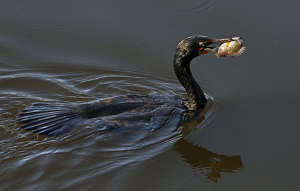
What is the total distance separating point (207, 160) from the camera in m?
4.35

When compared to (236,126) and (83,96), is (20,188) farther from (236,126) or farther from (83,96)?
(236,126)

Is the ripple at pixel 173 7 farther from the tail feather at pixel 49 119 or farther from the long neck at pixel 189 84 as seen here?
the tail feather at pixel 49 119

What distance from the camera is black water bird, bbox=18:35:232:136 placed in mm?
4734

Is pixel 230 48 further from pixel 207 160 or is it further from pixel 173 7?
pixel 173 7

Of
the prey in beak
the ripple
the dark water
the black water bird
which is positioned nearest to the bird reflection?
the dark water

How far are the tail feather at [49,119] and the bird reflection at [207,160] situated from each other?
1373mm

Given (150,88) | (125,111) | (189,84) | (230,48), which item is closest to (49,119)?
(125,111)

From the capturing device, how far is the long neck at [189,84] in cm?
525

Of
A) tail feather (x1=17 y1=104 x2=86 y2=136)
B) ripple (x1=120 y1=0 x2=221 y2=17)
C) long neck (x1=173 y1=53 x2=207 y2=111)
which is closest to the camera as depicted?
tail feather (x1=17 y1=104 x2=86 y2=136)

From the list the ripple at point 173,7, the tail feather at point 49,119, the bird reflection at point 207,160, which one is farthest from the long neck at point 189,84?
the ripple at point 173,7

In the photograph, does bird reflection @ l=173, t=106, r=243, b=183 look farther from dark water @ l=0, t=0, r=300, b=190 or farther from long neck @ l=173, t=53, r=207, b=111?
long neck @ l=173, t=53, r=207, b=111

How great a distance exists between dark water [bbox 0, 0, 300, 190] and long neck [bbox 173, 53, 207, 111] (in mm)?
215

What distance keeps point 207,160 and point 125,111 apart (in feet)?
4.20

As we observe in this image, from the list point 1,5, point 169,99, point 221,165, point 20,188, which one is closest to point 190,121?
point 169,99
